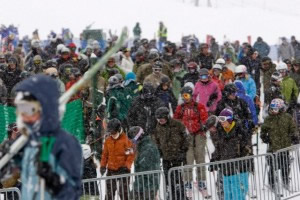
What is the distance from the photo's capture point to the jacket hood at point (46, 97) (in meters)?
4.85

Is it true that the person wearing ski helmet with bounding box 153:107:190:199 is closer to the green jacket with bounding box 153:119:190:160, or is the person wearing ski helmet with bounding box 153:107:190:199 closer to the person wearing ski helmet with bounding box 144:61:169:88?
the green jacket with bounding box 153:119:190:160

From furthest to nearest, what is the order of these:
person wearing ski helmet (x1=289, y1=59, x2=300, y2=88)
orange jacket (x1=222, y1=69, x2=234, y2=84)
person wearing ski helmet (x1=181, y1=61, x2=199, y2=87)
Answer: person wearing ski helmet (x1=289, y1=59, x2=300, y2=88)
orange jacket (x1=222, y1=69, x2=234, y2=84)
person wearing ski helmet (x1=181, y1=61, x2=199, y2=87)

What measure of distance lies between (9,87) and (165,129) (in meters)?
5.91

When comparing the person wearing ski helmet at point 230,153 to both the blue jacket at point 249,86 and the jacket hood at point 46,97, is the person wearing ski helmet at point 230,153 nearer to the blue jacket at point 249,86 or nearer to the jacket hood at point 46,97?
the blue jacket at point 249,86

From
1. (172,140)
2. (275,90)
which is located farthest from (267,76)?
(172,140)

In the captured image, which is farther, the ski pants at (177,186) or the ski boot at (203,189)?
the ski boot at (203,189)

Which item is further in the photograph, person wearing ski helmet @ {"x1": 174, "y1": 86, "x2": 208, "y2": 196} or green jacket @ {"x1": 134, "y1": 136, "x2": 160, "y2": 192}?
person wearing ski helmet @ {"x1": 174, "y1": 86, "x2": 208, "y2": 196}

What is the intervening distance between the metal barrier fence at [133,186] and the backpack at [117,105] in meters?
3.59

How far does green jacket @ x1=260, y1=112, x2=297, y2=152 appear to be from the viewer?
1162 cm

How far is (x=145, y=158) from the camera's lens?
10469mm

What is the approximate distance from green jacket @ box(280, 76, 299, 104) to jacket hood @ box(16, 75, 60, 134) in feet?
35.7

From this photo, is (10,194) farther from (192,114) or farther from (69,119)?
(192,114)

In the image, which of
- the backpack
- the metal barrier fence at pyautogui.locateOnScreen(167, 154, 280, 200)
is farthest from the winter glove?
the backpack

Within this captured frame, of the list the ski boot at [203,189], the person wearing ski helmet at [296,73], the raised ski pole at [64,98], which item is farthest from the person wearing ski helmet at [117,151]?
the person wearing ski helmet at [296,73]
